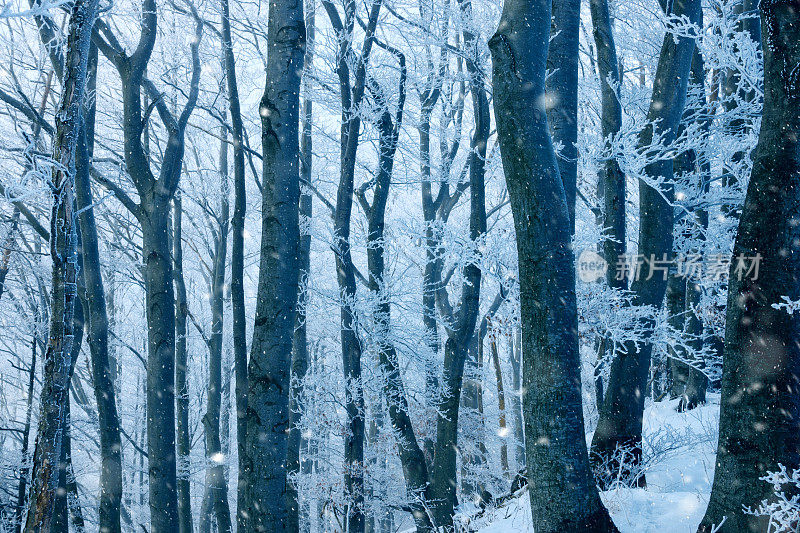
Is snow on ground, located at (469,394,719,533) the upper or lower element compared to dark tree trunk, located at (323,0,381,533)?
lower

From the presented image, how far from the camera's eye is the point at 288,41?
4859 millimetres

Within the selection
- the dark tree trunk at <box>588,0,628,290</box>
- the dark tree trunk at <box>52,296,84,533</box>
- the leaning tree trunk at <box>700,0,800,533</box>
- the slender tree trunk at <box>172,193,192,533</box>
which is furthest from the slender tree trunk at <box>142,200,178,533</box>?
the leaning tree trunk at <box>700,0,800,533</box>

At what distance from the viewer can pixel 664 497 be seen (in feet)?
17.4

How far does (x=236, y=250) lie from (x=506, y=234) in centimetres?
401

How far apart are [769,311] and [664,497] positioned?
260 centimetres

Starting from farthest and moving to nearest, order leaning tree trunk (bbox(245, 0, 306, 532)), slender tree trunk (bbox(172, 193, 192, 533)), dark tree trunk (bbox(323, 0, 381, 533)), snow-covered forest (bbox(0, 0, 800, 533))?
slender tree trunk (bbox(172, 193, 192, 533)) → dark tree trunk (bbox(323, 0, 381, 533)) → leaning tree trunk (bbox(245, 0, 306, 532)) → snow-covered forest (bbox(0, 0, 800, 533))

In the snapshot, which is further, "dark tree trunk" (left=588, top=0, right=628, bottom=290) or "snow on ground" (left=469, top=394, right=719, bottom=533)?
"dark tree trunk" (left=588, top=0, right=628, bottom=290)

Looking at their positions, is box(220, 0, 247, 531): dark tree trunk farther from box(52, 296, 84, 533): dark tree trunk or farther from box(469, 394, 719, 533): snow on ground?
box(469, 394, 719, 533): snow on ground

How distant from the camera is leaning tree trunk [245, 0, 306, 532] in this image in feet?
14.9

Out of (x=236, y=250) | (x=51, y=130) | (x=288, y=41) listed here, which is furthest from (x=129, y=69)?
(x=288, y=41)

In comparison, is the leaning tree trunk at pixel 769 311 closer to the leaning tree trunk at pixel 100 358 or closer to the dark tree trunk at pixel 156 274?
the dark tree trunk at pixel 156 274

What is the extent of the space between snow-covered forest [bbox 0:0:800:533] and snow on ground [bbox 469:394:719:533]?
42mm

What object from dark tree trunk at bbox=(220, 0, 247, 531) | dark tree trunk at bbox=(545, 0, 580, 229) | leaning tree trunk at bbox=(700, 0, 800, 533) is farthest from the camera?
dark tree trunk at bbox=(220, 0, 247, 531)

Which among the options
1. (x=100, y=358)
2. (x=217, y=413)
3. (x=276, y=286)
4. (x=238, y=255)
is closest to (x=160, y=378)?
(x=100, y=358)
